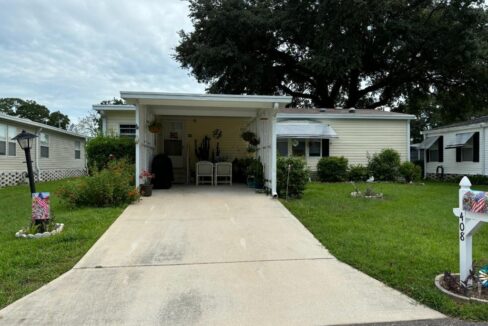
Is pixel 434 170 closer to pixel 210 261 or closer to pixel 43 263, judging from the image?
pixel 210 261

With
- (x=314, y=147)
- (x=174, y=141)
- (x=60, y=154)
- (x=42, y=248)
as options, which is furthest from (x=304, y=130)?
(x=60, y=154)

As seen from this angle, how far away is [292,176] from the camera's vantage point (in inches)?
391

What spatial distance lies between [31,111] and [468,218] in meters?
55.9

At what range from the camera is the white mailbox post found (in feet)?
12.5

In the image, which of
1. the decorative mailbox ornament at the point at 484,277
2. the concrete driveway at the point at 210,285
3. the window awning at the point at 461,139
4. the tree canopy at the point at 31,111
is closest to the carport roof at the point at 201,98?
the concrete driveway at the point at 210,285

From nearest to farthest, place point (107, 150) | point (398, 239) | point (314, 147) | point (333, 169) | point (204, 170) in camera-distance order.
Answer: point (398, 239)
point (107, 150)
point (204, 170)
point (333, 169)
point (314, 147)

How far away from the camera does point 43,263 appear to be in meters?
4.85

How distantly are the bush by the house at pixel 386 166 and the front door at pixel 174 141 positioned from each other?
7.97 m

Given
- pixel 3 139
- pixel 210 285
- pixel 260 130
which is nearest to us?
pixel 210 285

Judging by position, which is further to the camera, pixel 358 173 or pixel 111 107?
pixel 358 173

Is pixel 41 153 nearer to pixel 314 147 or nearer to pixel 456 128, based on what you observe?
pixel 314 147

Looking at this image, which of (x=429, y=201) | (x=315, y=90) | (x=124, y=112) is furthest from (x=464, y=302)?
(x=315, y=90)

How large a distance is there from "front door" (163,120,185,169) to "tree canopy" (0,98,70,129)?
40.3 m

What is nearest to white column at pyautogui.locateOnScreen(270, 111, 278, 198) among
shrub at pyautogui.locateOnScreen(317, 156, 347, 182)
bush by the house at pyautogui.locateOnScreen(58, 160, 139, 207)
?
bush by the house at pyautogui.locateOnScreen(58, 160, 139, 207)
